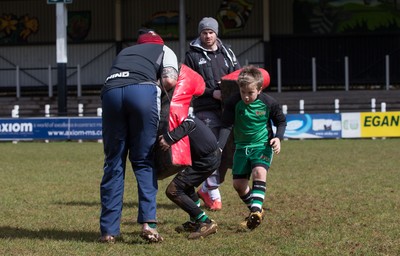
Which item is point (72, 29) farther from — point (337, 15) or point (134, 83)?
point (134, 83)

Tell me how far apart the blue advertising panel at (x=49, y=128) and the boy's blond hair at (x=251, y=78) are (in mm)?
18425

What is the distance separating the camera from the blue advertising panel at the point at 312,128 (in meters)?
26.5

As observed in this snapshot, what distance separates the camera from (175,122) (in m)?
7.52

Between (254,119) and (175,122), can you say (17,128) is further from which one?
(175,122)

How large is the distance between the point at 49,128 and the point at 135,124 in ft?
64.6

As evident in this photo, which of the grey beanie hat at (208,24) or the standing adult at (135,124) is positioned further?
the grey beanie hat at (208,24)

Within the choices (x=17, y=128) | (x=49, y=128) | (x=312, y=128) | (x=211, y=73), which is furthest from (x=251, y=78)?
(x=17, y=128)

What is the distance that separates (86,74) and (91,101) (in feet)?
15.9

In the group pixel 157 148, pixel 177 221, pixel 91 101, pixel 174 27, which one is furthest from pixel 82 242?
pixel 174 27

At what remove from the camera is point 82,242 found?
7508 millimetres

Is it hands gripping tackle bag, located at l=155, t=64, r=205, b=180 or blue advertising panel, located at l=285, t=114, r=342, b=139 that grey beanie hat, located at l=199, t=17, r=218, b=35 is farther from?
blue advertising panel, located at l=285, t=114, r=342, b=139

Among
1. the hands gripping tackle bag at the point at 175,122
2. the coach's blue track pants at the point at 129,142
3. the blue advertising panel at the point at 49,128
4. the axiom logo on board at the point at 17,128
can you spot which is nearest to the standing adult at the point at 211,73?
the hands gripping tackle bag at the point at 175,122

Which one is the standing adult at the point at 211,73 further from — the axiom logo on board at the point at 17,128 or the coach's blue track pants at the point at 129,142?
the axiom logo on board at the point at 17,128

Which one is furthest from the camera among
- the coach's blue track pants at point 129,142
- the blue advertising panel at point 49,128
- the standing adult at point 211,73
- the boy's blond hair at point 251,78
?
the blue advertising panel at point 49,128
